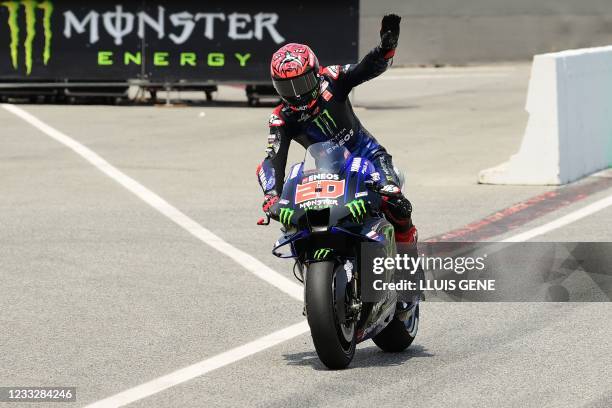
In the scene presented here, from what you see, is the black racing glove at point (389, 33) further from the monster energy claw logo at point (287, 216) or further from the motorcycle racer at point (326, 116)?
the monster energy claw logo at point (287, 216)

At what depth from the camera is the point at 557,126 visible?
647 inches

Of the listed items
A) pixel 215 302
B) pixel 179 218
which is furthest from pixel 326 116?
pixel 179 218

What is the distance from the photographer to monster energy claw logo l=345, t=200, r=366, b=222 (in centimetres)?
804

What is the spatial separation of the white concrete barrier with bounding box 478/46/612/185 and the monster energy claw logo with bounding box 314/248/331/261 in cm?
887

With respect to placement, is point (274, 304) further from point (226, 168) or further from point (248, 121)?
point (248, 121)

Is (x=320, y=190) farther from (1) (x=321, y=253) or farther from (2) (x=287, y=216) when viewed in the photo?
(1) (x=321, y=253)

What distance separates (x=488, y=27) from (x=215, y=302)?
26.2m

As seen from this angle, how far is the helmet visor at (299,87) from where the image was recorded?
8.44 meters

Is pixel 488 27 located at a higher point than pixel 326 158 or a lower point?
lower

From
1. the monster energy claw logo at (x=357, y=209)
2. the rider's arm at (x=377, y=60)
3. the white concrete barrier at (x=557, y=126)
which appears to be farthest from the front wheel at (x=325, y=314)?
the white concrete barrier at (x=557, y=126)

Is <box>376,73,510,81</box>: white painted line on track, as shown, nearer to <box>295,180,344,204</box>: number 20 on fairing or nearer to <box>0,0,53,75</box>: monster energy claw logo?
<box>0,0,53,75</box>: monster energy claw logo

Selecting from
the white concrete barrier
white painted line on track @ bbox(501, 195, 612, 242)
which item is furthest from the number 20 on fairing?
the white concrete barrier

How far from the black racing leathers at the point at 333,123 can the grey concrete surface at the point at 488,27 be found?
26360mm

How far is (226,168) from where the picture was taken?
744 inches
